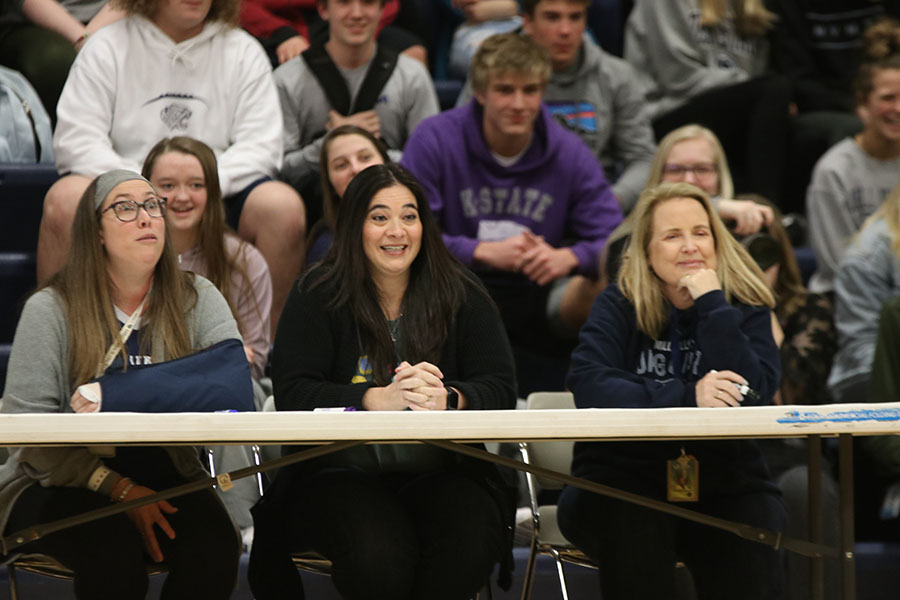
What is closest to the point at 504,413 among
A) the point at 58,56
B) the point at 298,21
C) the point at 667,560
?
the point at 667,560

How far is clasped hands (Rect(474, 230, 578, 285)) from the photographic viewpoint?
→ 358 centimetres

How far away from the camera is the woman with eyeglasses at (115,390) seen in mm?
2436

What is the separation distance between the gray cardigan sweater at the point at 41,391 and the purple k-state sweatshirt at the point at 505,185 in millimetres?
1427

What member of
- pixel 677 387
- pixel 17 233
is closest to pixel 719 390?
pixel 677 387

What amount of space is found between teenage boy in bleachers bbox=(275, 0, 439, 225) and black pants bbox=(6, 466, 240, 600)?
1.59 meters

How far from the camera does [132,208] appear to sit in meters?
2.62

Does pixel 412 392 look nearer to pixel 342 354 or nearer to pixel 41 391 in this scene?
pixel 342 354

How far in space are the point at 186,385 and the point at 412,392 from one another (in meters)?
0.44

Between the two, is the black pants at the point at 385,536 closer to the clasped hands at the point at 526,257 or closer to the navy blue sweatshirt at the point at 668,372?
the navy blue sweatshirt at the point at 668,372

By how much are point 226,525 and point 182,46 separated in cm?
173

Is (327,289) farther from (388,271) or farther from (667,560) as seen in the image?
(667,560)

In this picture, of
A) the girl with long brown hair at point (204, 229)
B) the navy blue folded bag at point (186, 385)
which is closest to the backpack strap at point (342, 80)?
the girl with long brown hair at point (204, 229)

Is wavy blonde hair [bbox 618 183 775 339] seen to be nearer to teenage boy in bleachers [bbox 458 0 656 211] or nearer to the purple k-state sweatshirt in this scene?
the purple k-state sweatshirt

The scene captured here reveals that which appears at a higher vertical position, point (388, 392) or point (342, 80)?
point (342, 80)
